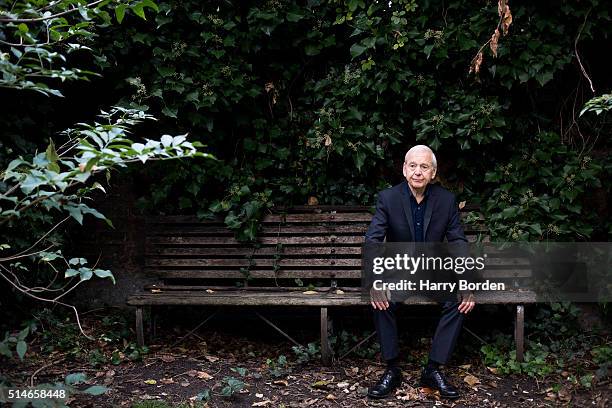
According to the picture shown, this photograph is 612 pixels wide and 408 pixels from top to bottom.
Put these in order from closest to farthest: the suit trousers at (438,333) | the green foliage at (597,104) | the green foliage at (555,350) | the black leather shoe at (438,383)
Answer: the green foliage at (597,104) → the black leather shoe at (438,383) → the suit trousers at (438,333) → the green foliage at (555,350)

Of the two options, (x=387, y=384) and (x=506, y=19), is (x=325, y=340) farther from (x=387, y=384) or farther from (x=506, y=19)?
(x=506, y=19)

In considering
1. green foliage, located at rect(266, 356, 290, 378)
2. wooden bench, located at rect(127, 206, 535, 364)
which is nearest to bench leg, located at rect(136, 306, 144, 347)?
wooden bench, located at rect(127, 206, 535, 364)

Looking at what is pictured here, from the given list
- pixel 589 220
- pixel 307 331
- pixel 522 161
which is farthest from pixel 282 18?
pixel 589 220

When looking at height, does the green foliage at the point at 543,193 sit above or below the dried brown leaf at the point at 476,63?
below

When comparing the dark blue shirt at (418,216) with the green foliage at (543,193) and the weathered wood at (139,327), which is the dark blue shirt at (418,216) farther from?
the weathered wood at (139,327)

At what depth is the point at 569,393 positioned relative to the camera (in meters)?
3.71

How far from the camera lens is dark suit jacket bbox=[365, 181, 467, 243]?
4.11 meters

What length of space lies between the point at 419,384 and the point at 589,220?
2216mm

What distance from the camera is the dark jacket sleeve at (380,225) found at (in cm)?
413

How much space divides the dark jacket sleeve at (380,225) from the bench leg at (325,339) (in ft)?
2.12

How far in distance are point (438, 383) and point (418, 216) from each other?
3.90 feet

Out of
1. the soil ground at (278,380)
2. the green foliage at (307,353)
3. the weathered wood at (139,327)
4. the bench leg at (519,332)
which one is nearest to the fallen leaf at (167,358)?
the soil ground at (278,380)

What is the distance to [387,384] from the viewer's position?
375 centimetres

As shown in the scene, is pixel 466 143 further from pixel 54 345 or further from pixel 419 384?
pixel 54 345
